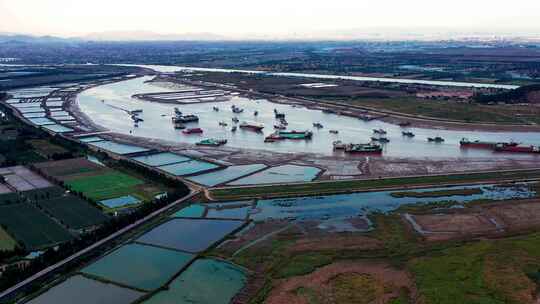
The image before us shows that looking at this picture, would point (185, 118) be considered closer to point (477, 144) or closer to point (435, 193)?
point (477, 144)

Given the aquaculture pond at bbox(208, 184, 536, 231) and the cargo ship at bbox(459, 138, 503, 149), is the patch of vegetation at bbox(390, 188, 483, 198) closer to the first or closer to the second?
the aquaculture pond at bbox(208, 184, 536, 231)

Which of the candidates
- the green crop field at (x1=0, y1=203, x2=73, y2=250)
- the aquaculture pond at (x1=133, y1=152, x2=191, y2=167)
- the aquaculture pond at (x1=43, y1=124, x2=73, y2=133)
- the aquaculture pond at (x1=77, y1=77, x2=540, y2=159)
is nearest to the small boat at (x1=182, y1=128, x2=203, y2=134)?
A: the aquaculture pond at (x1=77, y1=77, x2=540, y2=159)

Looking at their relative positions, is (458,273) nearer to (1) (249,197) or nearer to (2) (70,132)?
(1) (249,197)

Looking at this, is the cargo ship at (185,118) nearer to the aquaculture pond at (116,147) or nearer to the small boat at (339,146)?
the aquaculture pond at (116,147)

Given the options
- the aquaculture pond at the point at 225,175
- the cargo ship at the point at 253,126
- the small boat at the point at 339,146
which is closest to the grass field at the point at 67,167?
the aquaculture pond at the point at 225,175

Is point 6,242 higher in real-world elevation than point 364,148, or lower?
lower

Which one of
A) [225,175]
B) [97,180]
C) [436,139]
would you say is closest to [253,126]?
[225,175]
